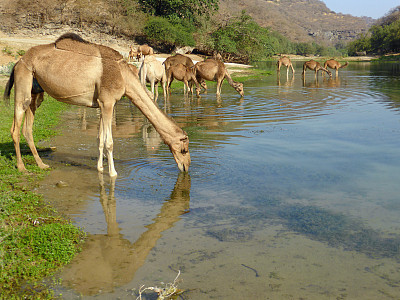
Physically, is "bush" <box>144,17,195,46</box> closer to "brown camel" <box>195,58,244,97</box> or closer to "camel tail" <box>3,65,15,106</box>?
"brown camel" <box>195,58,244,97</box>

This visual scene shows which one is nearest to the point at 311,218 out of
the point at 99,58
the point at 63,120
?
the point at 99,58

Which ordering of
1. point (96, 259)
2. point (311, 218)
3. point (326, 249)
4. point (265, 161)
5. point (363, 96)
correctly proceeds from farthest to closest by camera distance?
1. point (363, 96)
2. point (265, 161)
3. point (311, 218)
4. point (326, 249)
5. point (96, 259)

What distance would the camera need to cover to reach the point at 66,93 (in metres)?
7.45

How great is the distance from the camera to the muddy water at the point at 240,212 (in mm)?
4211

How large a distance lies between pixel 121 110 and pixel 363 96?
11318 millimetres

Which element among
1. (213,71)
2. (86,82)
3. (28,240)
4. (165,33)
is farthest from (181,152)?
(165,33)

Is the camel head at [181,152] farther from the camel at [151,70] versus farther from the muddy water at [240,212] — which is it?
the camel at [151,70]

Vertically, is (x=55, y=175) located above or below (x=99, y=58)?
below

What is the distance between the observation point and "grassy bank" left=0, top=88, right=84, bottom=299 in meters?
4.00

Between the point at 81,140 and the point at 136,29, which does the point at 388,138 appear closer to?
the point at 81,140

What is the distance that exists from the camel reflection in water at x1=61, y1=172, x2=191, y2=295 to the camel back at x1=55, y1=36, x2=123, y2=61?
8.48ft

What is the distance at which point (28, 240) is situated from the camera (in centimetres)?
471

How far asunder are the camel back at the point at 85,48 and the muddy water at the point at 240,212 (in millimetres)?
2098

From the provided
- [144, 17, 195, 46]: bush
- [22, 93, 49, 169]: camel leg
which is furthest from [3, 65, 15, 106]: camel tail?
[144, 17, 195, 46]: bush
